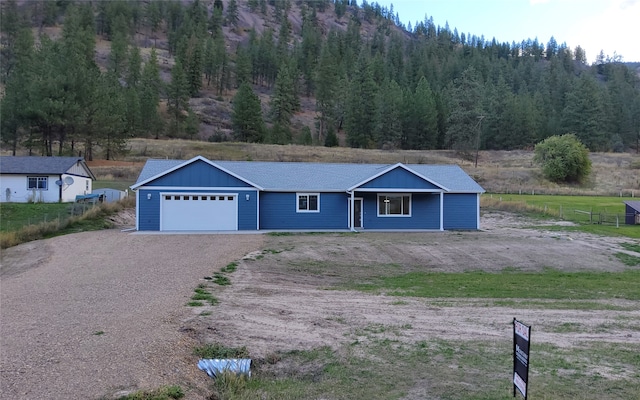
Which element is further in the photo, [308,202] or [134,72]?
[134,72]

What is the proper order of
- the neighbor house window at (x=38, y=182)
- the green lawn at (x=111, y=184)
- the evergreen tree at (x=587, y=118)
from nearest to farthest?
the neighbor house window at (x=38, y=182) < the green lawn at (x=111, y=184) < the evergreen tree at (x=587, y=118)

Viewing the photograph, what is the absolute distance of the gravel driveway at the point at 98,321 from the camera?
632cm

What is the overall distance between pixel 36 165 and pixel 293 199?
19.1 metres

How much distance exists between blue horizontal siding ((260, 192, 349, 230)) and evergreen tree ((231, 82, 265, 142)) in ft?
161

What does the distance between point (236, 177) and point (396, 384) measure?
21.4 metres

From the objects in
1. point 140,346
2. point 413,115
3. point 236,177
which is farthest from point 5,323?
point 413,115

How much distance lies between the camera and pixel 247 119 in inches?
2975

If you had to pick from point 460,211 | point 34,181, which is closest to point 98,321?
point 460,211

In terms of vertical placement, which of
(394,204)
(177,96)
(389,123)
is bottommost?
(394,204)

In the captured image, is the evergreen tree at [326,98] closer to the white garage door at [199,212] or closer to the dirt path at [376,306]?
the white garage door at [199,212]

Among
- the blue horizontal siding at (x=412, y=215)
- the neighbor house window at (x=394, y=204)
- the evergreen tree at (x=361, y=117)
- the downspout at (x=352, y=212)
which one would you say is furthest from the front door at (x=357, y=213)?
the evergreen tree at (x=361, y=117)

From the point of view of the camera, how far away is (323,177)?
30078mm

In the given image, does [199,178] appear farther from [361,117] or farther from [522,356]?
[361,117]

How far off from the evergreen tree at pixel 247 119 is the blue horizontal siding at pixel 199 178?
4928 centimetres
